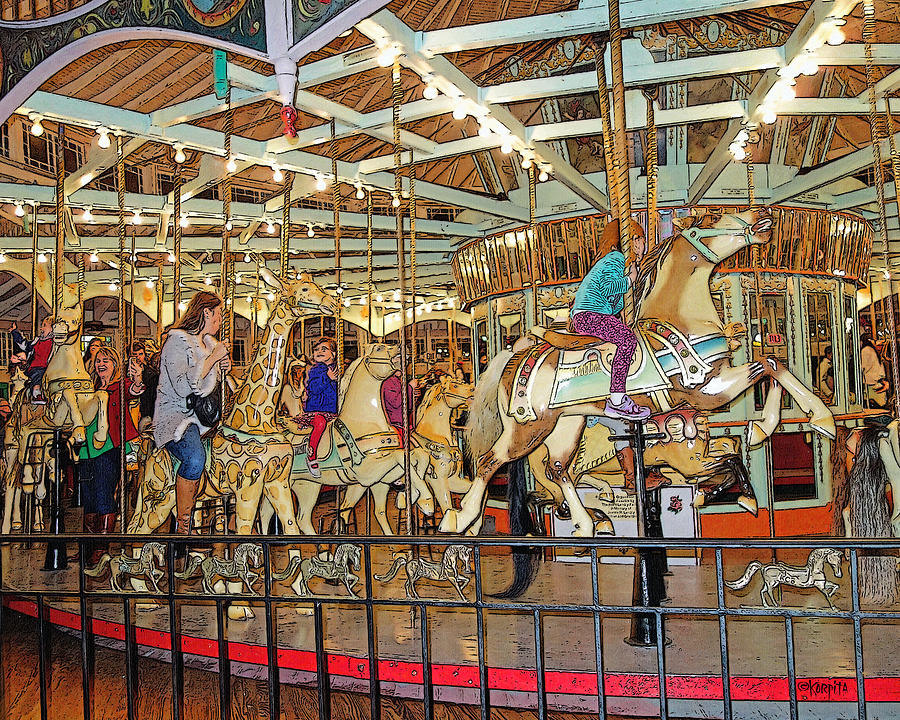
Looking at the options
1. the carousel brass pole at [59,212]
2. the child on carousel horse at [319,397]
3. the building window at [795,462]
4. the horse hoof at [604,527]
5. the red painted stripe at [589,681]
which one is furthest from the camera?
the building window at [795,462]

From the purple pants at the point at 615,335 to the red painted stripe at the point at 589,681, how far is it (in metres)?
1.53

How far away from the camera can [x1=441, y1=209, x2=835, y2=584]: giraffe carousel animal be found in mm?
4887

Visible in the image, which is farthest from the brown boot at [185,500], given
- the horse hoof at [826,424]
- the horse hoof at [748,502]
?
the horse hoof at [826,424]

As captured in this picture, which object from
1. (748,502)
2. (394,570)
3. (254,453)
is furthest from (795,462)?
(394,570)

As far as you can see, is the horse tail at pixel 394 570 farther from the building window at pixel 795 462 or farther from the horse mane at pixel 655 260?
the building window at pixel 795 462

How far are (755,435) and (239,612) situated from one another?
3.53 metres

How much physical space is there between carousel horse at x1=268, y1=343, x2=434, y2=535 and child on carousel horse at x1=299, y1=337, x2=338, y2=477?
0.05 meters

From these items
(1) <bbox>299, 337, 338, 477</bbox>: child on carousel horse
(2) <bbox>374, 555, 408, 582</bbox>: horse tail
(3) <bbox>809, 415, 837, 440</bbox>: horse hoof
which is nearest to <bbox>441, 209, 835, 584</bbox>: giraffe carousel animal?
(3) <bbox>809, 415, 837, 440</bbox>: horse hoof

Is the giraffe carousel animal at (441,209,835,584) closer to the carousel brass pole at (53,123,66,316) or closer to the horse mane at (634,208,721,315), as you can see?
the horse mane at (634,208,721,315)

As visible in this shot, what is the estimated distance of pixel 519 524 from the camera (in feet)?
20.5

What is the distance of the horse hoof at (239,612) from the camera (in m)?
6.02

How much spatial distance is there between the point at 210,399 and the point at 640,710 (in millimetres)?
3379

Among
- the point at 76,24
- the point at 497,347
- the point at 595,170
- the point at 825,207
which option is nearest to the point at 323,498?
the point at 497,347

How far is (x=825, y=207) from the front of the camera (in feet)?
30.7
